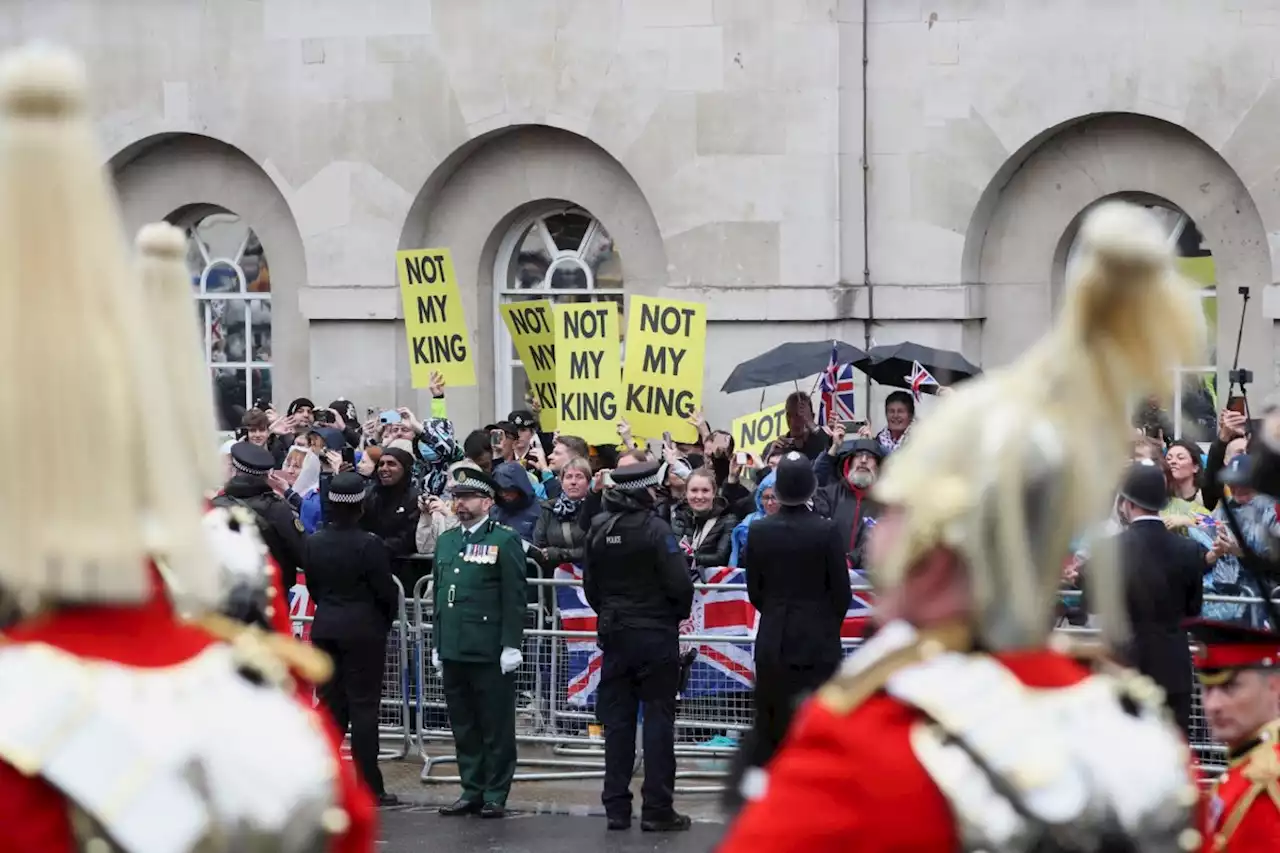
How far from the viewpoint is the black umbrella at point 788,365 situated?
16.6 metres

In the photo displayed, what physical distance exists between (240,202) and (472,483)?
34.4 feet

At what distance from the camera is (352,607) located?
12.1 metres

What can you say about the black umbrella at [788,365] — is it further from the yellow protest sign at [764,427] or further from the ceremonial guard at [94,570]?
the ceremonial guard at [94,570]

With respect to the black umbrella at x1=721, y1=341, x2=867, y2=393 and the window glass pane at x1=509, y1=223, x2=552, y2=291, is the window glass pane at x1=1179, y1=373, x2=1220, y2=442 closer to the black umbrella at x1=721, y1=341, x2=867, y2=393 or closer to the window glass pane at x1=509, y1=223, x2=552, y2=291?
the black umbrella at x1=721, y1=341, x2=867, y2=393

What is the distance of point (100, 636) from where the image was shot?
303 cm

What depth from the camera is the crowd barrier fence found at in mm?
12820

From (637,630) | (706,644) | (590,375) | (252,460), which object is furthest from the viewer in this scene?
(590,375)

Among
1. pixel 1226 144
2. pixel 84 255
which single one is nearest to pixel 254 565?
pixel 84 255

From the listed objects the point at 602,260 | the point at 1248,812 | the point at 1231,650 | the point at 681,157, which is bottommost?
the point at 1248,812

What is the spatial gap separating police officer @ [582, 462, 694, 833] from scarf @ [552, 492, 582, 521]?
71.7 inches

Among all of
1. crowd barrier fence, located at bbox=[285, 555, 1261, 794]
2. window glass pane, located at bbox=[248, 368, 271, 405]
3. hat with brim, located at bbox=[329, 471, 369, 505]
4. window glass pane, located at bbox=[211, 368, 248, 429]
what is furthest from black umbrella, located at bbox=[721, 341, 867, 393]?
window glass pane, located at bbox=[211, 368, 248, 429]

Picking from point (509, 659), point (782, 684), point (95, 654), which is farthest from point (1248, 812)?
point (509, 659)

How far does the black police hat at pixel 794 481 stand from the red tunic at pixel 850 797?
8061 mm

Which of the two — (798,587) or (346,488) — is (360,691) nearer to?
(346,488)
